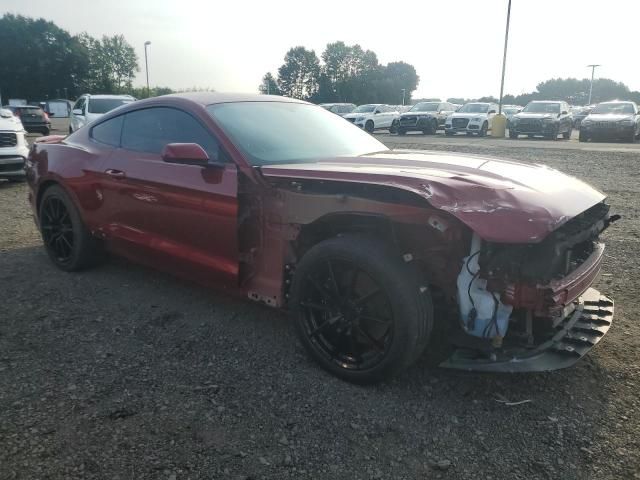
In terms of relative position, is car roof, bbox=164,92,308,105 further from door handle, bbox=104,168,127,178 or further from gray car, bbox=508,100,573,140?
gray car, bbox=508,100,573,140

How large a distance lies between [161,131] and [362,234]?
6.18 feet

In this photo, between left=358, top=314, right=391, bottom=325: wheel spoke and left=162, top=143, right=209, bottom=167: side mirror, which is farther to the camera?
left=162, top=143, right=209, bottom=167: side mirror

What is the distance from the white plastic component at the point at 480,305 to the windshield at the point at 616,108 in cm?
2023

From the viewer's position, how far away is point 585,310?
304 cm

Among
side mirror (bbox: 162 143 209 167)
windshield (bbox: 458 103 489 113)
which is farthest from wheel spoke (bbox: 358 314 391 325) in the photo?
windshield (bbox: 458 103 489 113)

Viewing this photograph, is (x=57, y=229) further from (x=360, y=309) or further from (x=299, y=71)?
(x=299, y=71)

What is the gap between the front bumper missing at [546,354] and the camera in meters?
2.48

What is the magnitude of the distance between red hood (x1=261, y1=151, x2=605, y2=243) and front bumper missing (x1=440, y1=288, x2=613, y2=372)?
0.65 m

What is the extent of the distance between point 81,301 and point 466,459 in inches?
120

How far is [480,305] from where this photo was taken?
2.47m

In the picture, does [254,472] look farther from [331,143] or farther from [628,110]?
[628,110]

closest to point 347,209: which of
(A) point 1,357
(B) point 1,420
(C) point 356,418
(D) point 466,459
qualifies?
(C) point 356,418

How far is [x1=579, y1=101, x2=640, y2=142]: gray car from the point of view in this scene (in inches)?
724

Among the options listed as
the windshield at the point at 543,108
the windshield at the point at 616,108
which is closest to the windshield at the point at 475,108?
the windshield at the point at 543,108
